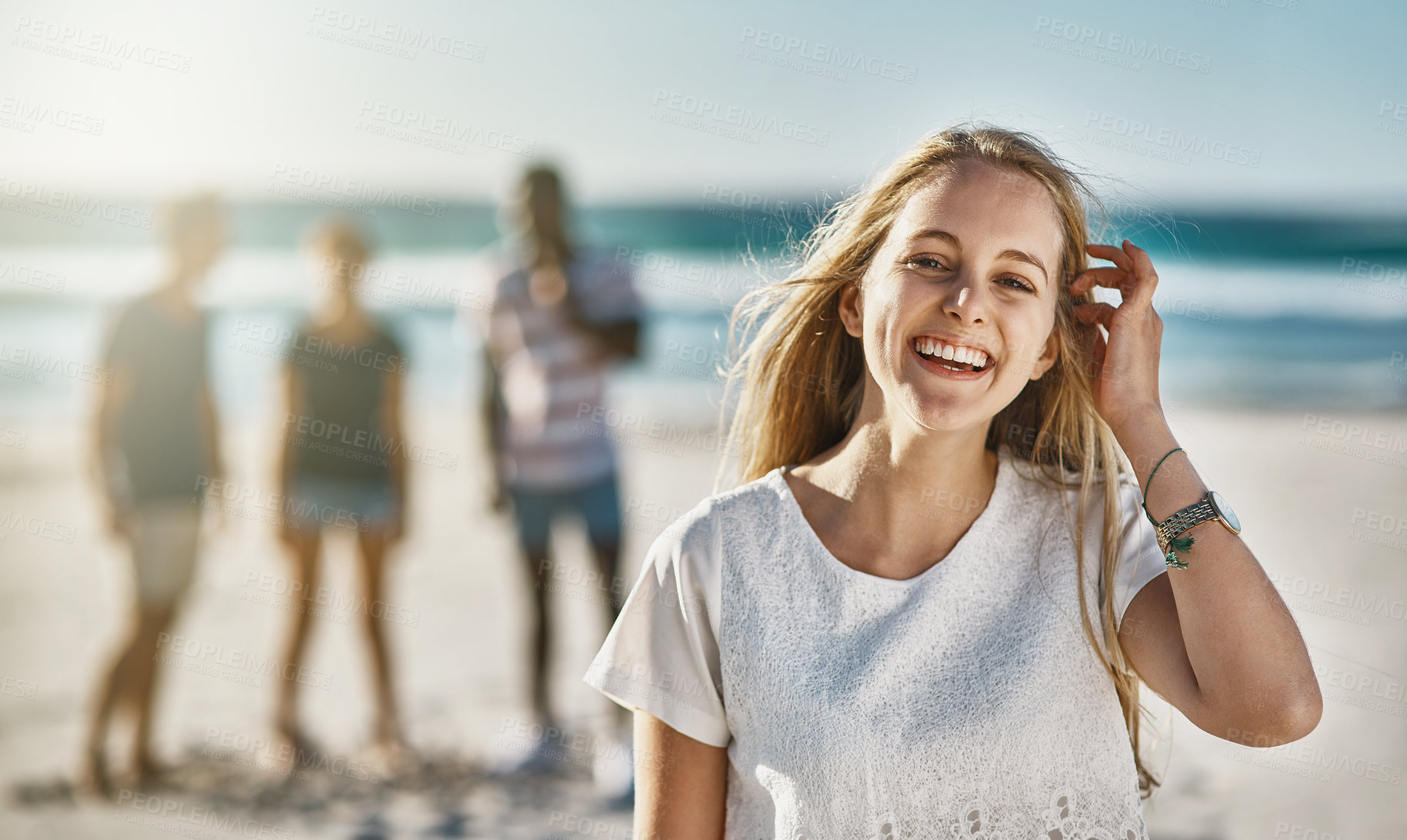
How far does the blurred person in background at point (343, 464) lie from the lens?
14.1 feet

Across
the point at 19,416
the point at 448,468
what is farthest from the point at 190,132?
the point at 448,468

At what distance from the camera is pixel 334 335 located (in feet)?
14.5

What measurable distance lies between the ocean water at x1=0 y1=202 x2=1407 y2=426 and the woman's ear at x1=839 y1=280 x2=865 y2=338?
5364 mm

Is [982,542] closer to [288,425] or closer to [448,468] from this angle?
[288,425]

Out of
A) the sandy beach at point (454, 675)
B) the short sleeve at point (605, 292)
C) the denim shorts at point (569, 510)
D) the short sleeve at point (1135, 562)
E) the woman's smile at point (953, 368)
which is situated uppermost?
the short sleeve at point (605, 292)

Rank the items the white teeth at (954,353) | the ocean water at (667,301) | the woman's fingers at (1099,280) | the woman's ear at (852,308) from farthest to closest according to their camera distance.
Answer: the ocean water at (667,301) < the woman's ear at (852,308) < the woman's fingers at (1099,280) < the white teeth at (954,353)

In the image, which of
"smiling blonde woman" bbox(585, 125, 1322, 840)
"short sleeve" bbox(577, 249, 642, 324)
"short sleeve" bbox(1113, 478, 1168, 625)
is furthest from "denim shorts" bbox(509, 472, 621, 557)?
"short sleeve" bbox(1113, 478, 1168, 625)

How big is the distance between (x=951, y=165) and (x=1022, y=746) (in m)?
0.85

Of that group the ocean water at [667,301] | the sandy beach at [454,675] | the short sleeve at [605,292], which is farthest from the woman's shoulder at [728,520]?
the ocean water at [667,301]

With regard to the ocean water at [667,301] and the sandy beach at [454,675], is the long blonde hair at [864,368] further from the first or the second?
the ocean water at [667,301]

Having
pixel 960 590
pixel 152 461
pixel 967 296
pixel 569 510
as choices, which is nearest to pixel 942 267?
pixel 967 296

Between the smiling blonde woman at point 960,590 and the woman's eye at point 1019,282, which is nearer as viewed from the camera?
the smiling blonde woman at point 960,590

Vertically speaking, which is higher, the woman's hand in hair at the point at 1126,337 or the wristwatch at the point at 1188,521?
Answer: the woman's hand in hair at the point at 1126,337

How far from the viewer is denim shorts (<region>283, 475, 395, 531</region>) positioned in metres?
4.32
